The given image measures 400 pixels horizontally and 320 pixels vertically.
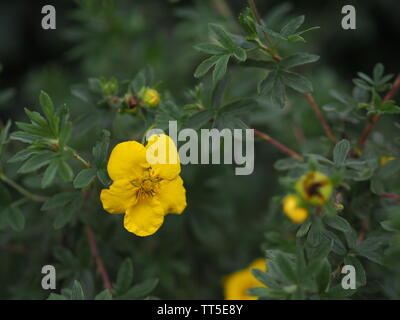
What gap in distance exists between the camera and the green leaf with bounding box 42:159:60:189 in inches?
65.3

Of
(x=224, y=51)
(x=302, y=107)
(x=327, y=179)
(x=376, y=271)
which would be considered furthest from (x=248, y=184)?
(x=327, y=179)

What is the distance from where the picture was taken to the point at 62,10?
3.61 m

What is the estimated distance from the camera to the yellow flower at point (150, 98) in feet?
6.15

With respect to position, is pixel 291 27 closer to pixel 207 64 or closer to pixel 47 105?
pixel 207 64

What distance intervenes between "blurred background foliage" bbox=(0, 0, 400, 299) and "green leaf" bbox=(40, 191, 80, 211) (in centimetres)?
22

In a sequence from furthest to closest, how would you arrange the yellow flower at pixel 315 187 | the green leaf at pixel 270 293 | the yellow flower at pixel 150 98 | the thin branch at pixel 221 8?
the thin branch at pixel 221 8 → the yellow flower at pixel 150 98 → the green leaf at pixel 270 293 → the yellow flower at pixel 315 187

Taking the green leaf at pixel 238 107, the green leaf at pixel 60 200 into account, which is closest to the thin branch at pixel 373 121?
the green leaf at pixel 238 107

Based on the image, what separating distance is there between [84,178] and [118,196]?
0.12 meters

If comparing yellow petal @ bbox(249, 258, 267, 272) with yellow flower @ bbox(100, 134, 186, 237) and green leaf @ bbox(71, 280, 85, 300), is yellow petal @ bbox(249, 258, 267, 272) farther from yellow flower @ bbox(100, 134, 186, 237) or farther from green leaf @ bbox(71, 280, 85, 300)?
green leaf @ bbox(71, 280, 85, 300)

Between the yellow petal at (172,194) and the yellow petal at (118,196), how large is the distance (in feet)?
0.28

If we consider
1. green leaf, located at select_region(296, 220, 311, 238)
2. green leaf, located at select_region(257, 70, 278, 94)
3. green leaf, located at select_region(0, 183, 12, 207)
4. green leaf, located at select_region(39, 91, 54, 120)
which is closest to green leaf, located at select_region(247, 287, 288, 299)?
green leaf, located at select_region(296, 220, 311, 238)

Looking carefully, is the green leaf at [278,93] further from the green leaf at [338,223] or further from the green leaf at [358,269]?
the green leaf at [358,269]

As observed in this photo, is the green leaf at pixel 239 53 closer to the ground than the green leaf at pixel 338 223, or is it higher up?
higher up

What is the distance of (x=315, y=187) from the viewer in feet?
4.61
